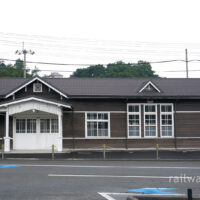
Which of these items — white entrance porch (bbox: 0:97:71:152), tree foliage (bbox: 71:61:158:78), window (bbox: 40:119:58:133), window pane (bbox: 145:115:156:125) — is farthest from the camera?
tree foliage (bbox: 71:61:158:78)

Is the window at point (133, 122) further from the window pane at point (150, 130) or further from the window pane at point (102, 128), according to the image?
the window pane at point (102, 128)

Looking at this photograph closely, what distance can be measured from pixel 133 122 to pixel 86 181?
14262 millimetres

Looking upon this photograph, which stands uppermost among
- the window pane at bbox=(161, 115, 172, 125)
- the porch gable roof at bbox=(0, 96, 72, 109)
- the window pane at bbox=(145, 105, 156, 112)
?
the porch gable roof at bbox=(0, 96, 72, 109)

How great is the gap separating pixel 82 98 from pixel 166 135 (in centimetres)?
689

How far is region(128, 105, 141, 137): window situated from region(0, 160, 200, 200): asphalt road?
9.57 m

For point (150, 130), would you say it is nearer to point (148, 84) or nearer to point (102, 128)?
point (148, 84)

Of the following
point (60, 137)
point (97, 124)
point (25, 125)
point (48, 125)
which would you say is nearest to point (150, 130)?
point (97, 124)

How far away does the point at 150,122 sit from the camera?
26859 millimetres

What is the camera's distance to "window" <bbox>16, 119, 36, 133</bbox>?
26.4 meters

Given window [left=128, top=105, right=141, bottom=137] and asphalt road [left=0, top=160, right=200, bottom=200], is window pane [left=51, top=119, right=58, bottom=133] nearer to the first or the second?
window [left=128, top=105, right=141, bottom=137]

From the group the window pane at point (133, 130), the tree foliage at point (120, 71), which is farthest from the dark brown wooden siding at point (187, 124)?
Result: the tree foliage at point (120, 71)

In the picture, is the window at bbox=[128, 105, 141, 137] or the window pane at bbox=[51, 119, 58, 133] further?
the window at bbox=[128, 105, 141, 137]

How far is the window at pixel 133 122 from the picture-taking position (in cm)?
2670

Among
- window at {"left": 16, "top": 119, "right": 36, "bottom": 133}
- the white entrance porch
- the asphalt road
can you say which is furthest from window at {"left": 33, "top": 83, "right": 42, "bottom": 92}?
the asphalt road
